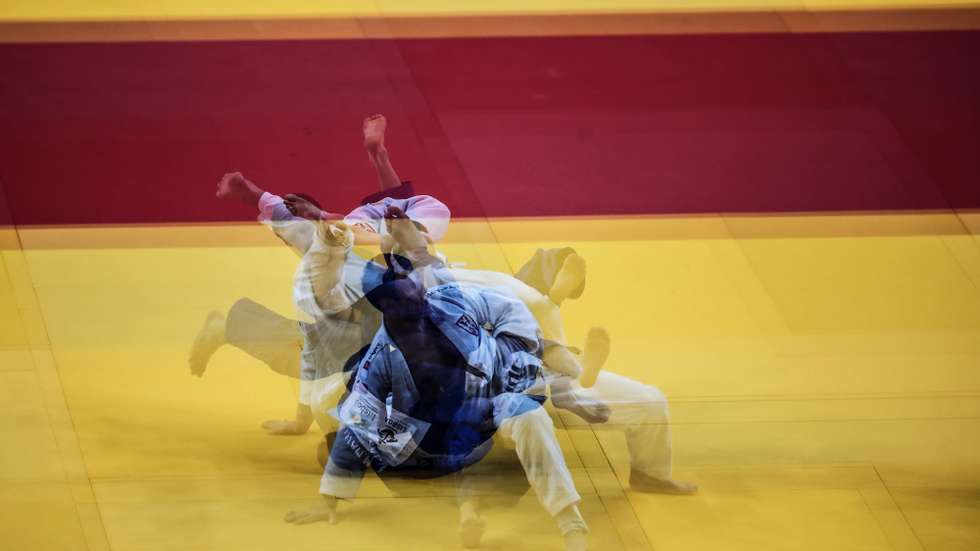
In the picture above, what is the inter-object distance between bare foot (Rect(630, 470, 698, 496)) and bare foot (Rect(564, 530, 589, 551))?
215 millimetres

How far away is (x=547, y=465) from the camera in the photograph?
2.51 m

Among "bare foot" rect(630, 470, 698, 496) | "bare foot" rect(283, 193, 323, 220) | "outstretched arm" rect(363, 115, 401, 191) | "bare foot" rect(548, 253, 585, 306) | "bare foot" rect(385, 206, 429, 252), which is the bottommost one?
"bare foot" rect(630, 470, 698, 496)

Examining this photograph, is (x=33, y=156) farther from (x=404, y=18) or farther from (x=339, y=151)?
(x=404, y=18)

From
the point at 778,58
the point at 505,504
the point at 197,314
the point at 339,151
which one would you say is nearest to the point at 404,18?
the point at 339,151

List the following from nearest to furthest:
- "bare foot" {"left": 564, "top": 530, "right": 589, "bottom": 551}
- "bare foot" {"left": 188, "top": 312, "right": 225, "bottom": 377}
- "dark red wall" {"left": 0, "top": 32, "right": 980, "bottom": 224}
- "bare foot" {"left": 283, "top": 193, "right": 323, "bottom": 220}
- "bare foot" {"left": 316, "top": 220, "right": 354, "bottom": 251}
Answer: "bare foot" {"left": 564, "top": 530, "right": 589, "bottom": 551}, "bare foot" {"left": 316, "top": 220, "right": 354, "bottom": 251}, "bare foot" {"left": 283, "top": 193, "right": 323, "bottom": 220}, "bare foot" {"left": 188, "top": 312, "right": 225, "bottom": 377}, "dark red wall" {"left": 0, "top": 32, "right": 980, "bottom": 224}

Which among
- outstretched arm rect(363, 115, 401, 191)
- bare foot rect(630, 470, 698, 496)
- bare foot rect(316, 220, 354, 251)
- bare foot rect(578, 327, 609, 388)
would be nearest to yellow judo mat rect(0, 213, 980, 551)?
bare foot rect(630, 470, 698, 496)

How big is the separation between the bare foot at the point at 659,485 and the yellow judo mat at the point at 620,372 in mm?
23

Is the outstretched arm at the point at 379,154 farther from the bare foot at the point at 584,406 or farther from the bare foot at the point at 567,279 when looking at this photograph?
the bare foot at the point at 584,406

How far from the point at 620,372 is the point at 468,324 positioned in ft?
1.62

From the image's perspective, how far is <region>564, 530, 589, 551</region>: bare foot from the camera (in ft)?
8.18

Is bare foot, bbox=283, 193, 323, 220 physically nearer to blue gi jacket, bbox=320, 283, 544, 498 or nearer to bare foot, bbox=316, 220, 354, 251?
bare foot, bbox=316, 220, 354, 251

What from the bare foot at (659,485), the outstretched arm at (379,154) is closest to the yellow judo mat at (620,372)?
the bare foot at (659,485)

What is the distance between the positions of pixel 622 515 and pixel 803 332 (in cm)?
88

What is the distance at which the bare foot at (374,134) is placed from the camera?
316 centimetres
